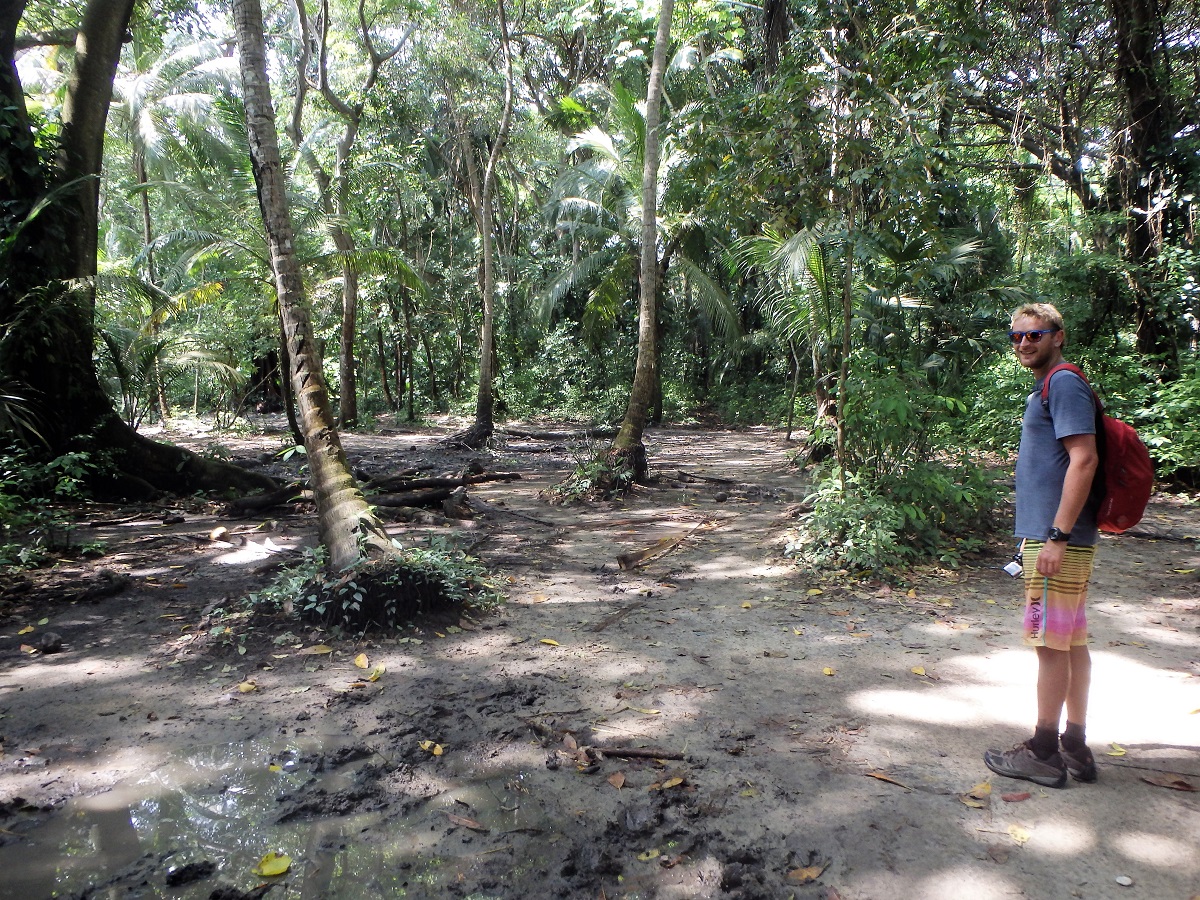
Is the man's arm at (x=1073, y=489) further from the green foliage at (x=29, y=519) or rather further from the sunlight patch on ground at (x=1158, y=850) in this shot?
the green foliage at (x=29, y=519)

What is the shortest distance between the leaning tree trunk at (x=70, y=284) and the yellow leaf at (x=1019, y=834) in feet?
27.6

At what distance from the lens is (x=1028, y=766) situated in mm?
2998

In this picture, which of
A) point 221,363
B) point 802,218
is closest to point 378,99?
point 221,363

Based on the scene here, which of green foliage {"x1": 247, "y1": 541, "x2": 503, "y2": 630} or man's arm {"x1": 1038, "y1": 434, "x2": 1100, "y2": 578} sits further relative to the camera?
green foliage {"x1": 247, "y1": 541, "x2": 503, "y2": 630}

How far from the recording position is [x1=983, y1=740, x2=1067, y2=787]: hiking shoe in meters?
2.95

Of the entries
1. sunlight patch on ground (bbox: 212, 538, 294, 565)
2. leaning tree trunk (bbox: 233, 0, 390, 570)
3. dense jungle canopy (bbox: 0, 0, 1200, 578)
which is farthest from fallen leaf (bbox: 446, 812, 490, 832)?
sunlight patch on ground (bbox: 212, 538, 294, 565)

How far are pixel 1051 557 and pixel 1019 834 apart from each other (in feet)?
3.19

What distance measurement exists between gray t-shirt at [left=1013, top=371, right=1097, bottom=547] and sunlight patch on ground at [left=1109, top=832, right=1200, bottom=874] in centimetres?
100

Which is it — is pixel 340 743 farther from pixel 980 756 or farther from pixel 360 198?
pixel 360 198

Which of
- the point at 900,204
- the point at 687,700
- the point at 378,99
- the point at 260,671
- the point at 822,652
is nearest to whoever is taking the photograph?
the point at 687,700

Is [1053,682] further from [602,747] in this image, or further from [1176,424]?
[1176,424]

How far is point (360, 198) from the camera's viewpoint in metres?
18.1

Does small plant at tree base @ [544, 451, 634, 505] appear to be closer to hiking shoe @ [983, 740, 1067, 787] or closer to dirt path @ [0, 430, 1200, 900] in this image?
dirt path @ [0, 430, 1200, 900]

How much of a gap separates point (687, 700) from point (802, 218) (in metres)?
4.68
